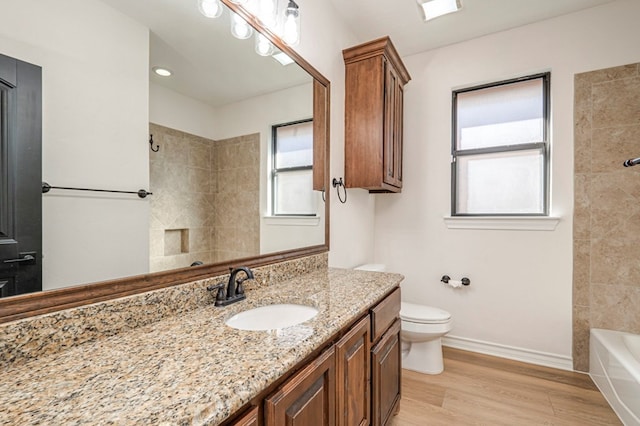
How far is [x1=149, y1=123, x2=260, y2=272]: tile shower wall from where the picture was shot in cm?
106

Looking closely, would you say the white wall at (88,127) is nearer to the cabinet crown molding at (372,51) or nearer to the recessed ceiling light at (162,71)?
the recessed ceiling light at (162,71)

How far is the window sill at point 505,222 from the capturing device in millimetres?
2299

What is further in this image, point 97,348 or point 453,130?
point 453,130

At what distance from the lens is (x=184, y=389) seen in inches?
22.8

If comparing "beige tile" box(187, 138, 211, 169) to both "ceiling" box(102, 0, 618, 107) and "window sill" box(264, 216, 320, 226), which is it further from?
"window sill" box(264, 216, 320, 226)

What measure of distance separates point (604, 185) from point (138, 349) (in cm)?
292

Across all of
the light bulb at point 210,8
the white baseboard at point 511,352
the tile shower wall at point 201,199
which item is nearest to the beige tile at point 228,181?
the tile shower wall at point 201,199

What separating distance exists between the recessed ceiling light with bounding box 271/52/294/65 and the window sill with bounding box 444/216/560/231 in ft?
6.16

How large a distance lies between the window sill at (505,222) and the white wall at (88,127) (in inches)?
95.7

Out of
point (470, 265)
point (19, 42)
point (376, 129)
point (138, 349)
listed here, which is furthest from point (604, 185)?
point (19, 42)

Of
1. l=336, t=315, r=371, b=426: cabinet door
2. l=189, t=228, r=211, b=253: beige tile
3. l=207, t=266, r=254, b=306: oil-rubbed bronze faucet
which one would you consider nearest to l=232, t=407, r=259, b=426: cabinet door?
l=336, t=315, r=371, b=426: cabinet door

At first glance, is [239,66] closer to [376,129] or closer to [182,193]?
[182,193]

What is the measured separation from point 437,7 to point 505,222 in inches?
68.9

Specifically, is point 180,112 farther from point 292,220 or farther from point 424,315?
point 424,315
